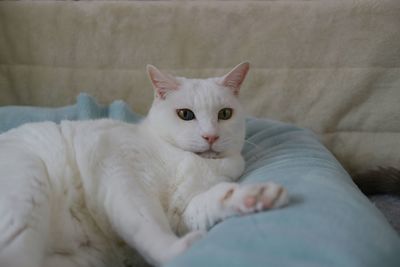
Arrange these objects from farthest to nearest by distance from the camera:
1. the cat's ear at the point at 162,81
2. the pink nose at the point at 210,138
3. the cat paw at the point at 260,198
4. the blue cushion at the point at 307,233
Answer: the cat's ear at the point at 162,81 < the pink nose at the point at 210,138 < the cat paw at the point at 260,198 < the blue cushion at the point at 307,233

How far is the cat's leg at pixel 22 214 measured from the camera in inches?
36.7

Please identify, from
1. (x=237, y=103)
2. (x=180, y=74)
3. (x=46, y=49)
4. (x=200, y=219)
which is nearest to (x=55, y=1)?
(x=46, y=49)

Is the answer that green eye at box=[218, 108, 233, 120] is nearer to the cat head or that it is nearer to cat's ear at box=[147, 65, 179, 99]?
the cat head

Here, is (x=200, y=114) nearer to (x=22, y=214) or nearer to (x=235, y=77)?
(x=235, y=77)

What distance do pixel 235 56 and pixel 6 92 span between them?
112 centimetres

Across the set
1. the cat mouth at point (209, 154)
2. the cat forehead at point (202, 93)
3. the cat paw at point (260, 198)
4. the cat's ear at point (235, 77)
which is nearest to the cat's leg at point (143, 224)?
the cat paw at point (260, 198)

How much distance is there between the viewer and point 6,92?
2.21m

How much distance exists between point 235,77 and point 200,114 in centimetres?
21

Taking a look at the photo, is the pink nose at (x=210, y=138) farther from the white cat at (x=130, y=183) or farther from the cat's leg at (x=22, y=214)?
the cat's leg at (x=22, y=214)

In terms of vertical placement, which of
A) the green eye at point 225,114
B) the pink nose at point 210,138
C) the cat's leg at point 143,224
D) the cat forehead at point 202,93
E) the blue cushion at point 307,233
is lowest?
the cat's leg at point 143,224

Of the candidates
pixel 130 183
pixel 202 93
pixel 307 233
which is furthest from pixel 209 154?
pixel 307 233

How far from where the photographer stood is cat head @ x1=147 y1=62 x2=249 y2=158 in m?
1.31

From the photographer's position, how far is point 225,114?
54.5 inches

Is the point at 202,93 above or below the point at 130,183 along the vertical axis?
above
